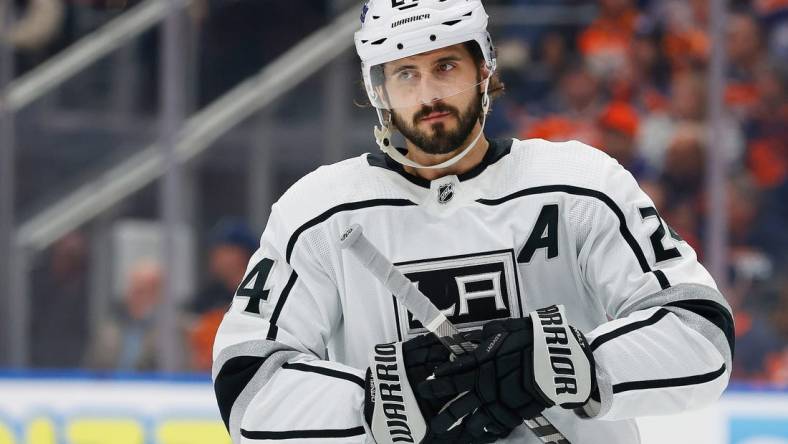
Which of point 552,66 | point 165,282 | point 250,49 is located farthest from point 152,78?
point 552,66

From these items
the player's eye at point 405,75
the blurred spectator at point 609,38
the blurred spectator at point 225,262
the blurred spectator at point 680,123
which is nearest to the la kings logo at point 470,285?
the player's eye at point 405,75

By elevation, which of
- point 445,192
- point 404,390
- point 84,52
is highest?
point 84,52

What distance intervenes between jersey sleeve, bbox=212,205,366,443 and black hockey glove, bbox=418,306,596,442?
0.45 feet

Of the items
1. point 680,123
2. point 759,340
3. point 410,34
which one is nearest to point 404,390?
point 410,34

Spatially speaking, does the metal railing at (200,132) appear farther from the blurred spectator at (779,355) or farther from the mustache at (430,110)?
the mustache at (430,110)

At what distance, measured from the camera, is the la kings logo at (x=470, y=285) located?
1758mm

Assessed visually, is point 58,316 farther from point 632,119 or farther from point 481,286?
point 481,286

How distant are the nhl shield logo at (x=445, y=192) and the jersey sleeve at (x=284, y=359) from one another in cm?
18

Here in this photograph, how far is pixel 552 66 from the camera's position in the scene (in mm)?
4312

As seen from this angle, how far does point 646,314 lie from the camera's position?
1.67m

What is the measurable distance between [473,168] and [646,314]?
317 millimetres

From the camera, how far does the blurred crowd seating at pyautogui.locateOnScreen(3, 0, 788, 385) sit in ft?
13.0

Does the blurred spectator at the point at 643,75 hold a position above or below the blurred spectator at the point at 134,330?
above

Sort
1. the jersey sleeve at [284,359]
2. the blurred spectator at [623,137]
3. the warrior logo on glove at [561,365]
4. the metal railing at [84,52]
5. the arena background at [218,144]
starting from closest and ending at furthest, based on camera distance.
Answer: the warrior logo on glove at [561,365]
the jersey sleeve at [284,359]
the arena background at [218,144]
the blurred spectator at [623,137]
the metal railing at [84,52]
